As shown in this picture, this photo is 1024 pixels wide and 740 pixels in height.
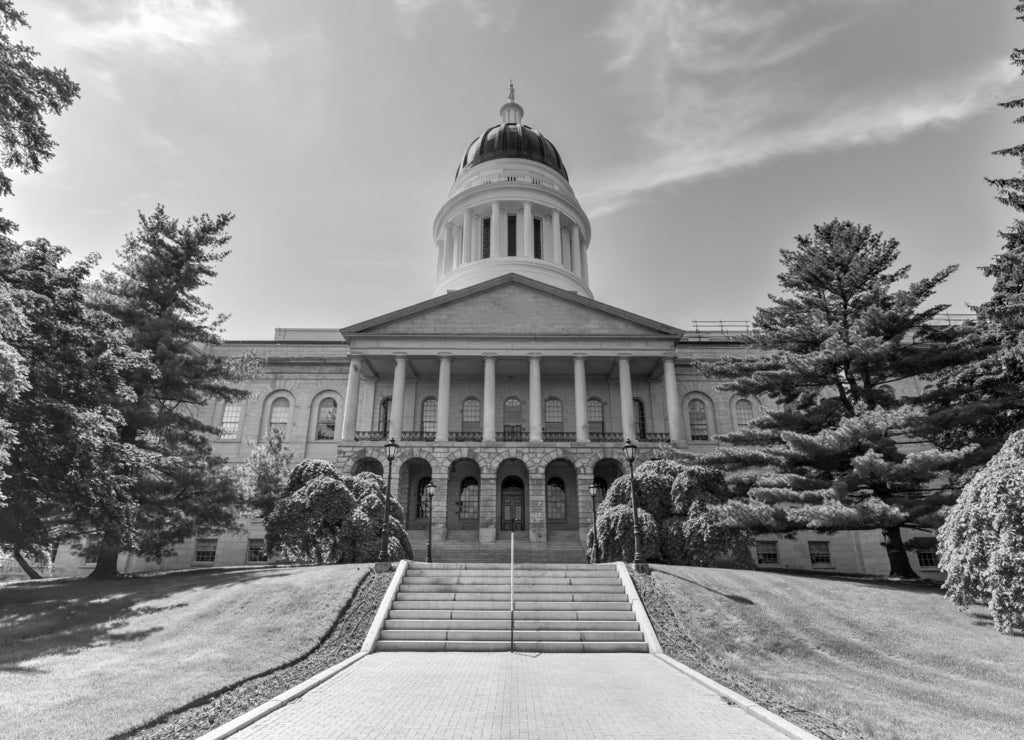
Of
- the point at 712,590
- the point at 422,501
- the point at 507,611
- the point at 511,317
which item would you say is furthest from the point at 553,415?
the point at 507,611

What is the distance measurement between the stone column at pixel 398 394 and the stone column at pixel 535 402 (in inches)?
280

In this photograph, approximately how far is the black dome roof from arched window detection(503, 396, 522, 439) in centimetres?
2659

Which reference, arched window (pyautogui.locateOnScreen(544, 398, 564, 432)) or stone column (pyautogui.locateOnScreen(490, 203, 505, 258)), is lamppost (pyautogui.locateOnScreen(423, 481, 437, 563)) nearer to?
arched window (pyautogui.locateOnScreen(544, 398, 564, 432))

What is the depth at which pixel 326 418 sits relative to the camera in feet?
125

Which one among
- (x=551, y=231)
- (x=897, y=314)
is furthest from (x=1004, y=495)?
(x=551, y=231)

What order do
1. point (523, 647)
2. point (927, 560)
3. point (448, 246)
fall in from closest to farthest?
point (523, 647) < point (927, 560) < point (448, 246)

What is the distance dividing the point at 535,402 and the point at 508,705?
2487 cm

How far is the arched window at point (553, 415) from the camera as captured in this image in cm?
3634

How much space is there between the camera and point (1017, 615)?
452 inches

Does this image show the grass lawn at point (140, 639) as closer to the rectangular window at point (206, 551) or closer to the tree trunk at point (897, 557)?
the rectangular window at point (206, 551)

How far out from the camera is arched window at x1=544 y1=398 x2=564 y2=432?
3634 centimetres

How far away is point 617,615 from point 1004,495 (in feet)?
28.1

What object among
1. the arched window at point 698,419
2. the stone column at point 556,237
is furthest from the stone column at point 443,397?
the stone column at point 556,237

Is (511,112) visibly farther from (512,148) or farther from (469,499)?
(469,499)
